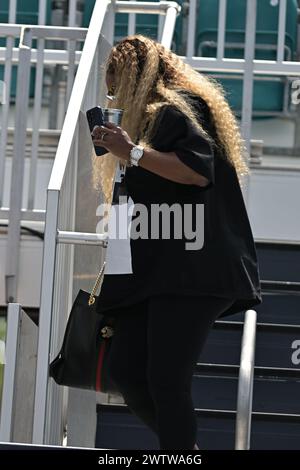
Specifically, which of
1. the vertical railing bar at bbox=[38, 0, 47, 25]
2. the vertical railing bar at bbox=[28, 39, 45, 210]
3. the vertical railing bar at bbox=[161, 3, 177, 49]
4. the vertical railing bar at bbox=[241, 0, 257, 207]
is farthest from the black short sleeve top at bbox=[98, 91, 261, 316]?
the vertical railing bar at bbox=[38, 0, 47, 25]

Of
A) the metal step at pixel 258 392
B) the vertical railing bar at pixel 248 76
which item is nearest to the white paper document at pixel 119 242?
the metal step at pixel 258 392

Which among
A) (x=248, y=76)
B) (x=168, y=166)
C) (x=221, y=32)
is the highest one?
(x=221, y=32)

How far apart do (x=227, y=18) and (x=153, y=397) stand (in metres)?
3.54

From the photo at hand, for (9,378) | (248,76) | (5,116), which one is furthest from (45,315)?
(248,76)

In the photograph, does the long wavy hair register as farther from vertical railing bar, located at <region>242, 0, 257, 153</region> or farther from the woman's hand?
vertical railing bar, located at <region>242, 0, 257, 153</region>

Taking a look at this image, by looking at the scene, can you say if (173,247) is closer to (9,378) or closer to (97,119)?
(97,119)

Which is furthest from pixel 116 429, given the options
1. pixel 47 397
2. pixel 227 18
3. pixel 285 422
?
pixel 227 18

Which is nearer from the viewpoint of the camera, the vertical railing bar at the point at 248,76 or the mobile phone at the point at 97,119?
the mobile phone at the point at 97,119

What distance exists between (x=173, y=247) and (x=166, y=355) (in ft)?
1.06

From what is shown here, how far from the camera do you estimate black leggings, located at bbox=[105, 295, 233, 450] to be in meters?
3.56

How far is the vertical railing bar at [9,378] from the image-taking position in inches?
157

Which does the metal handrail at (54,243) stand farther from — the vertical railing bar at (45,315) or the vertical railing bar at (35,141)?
the vertical railing bar at (35,141)

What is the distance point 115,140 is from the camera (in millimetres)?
3590
